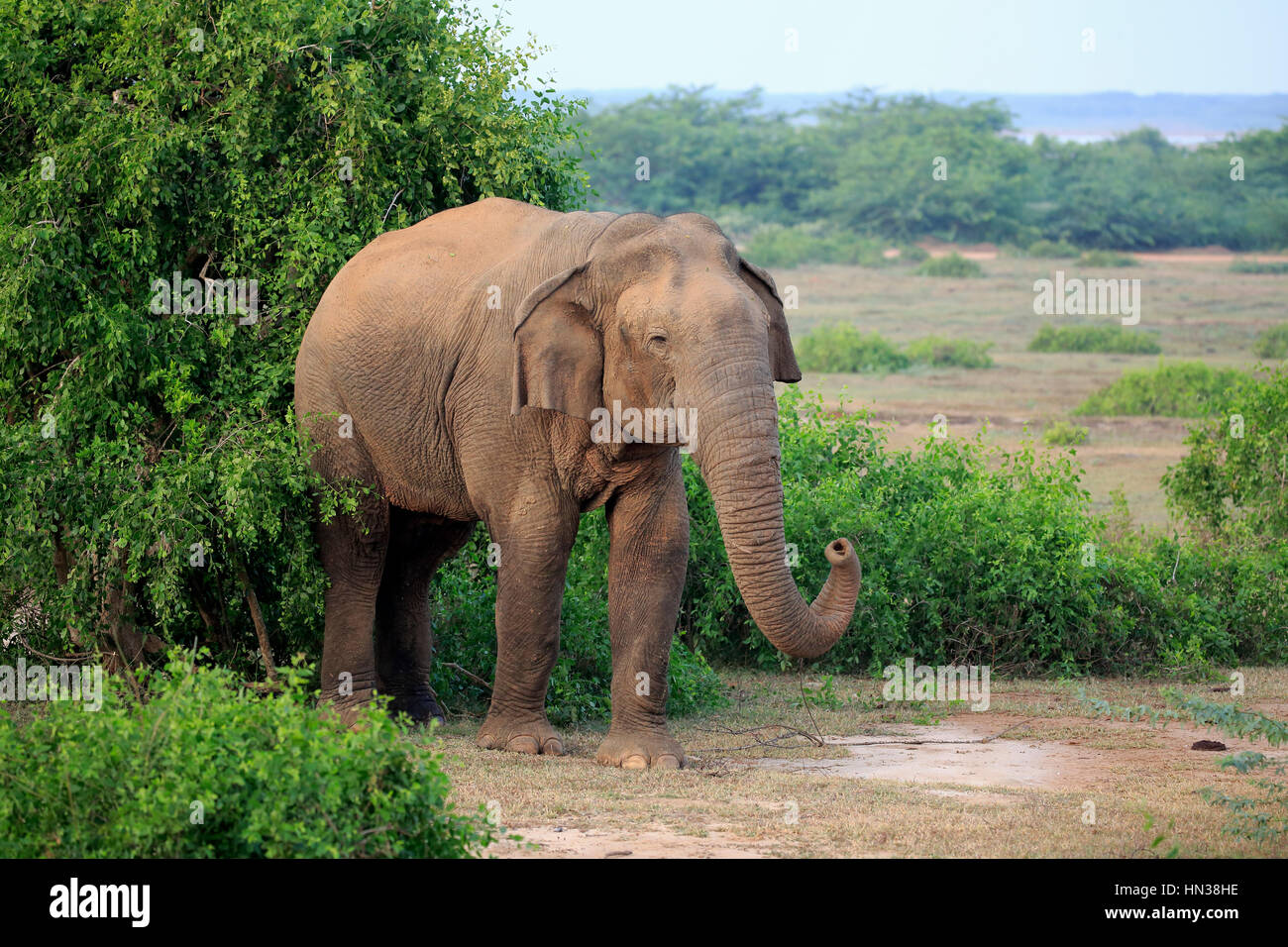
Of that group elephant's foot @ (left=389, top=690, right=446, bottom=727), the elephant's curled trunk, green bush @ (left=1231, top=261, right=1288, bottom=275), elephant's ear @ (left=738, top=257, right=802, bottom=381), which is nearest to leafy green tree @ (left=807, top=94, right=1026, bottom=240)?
green bush @ (left=1231, top=261, right=1288, bottom=275)

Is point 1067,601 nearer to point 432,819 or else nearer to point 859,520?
point 859,520

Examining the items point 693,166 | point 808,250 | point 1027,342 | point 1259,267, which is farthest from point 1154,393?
point 693,166

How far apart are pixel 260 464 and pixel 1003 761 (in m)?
4.19

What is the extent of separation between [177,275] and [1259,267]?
4326 cm

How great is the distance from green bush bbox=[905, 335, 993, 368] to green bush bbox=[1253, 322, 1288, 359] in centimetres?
467

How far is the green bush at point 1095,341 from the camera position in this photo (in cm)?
3341

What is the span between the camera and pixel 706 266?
28.1 feet

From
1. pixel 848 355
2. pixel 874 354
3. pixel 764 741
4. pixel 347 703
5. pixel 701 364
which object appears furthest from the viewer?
pixel 874 354

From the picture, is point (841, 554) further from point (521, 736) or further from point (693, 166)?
→ point (693, 166)

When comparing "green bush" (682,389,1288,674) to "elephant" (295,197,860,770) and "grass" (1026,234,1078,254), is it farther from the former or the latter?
"grass" (1026,234,1078,254)

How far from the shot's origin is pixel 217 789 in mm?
6230

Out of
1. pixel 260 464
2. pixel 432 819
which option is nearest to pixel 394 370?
pixel 260 464

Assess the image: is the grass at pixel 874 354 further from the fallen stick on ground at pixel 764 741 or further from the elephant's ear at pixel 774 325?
the elephant's ear at pixel 774 325

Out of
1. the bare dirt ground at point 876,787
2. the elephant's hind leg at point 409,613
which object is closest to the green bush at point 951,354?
the bare dirt ground at point 876,787
